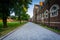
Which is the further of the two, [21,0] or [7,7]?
[21,0]

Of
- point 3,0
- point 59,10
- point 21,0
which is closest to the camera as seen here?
point 3,0

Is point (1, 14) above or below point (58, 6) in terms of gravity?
below

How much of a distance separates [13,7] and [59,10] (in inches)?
284

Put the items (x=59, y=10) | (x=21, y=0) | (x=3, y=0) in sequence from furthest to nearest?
(x=21, y=0)
(x=59, y=10)
(x=3, y=0)

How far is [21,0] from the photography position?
817 inches

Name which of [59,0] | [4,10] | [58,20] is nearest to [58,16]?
[58,20]

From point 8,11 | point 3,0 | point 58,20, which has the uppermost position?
point 3,0

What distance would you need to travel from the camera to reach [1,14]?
19250 millimetres

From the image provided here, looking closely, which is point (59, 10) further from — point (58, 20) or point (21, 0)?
point (21, 0)

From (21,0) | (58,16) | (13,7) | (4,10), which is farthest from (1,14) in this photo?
(58,16)

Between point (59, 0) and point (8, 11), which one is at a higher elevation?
point (59, 0)

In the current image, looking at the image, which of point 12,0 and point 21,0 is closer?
point 12,0

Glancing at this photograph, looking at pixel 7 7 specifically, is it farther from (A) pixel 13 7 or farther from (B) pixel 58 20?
(B) pixel 58 20

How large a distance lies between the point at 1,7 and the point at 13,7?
2.35 metres
